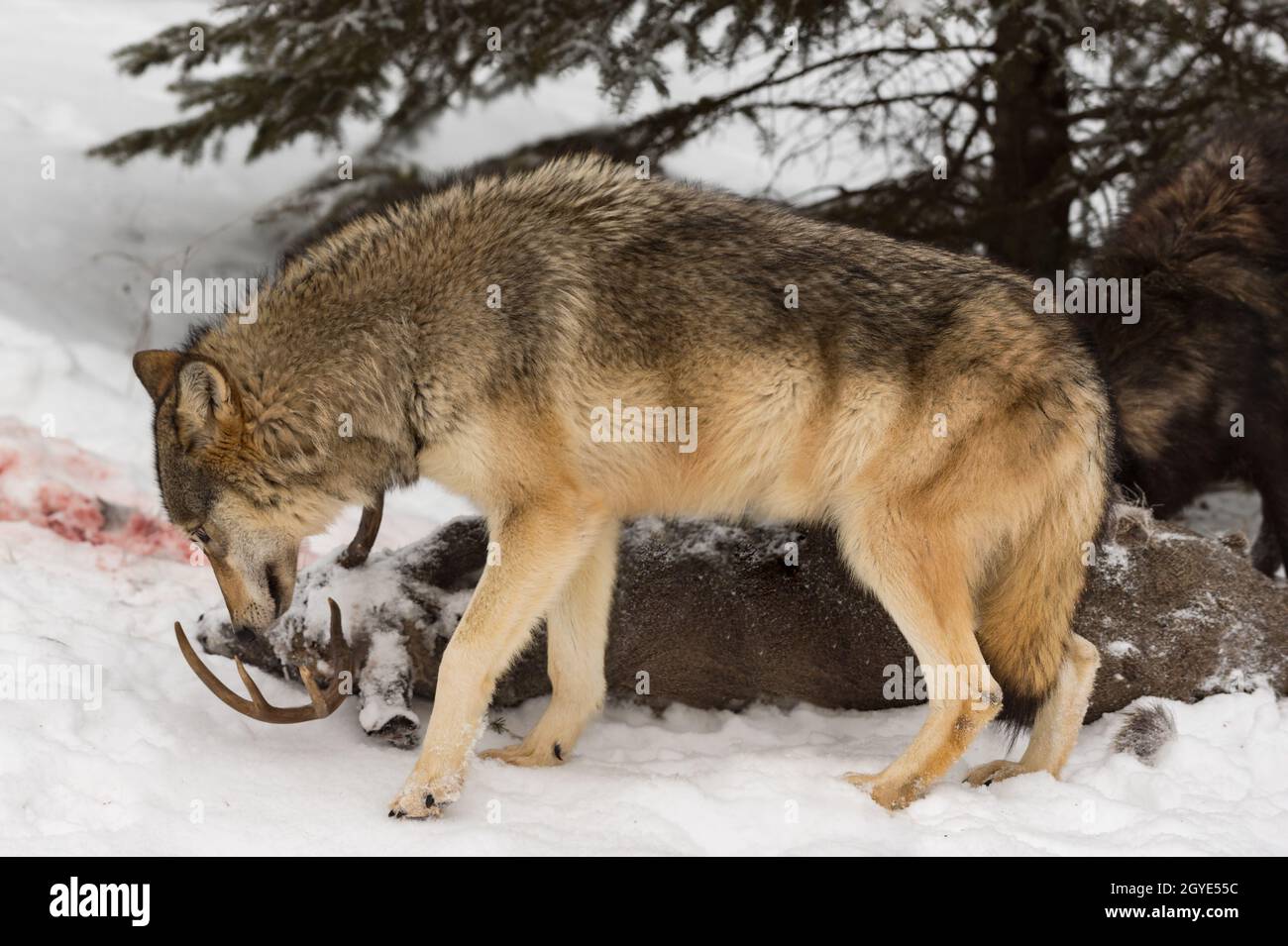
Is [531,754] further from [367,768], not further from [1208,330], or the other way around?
[1208,330]

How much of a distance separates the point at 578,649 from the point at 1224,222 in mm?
4797

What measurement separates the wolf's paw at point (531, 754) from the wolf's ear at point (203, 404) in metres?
1.68

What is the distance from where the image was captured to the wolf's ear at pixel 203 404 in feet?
13.9

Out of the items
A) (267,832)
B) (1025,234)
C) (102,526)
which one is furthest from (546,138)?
(267,832)

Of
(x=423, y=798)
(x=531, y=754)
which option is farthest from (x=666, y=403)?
(x=423, y=798)

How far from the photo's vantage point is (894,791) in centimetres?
426

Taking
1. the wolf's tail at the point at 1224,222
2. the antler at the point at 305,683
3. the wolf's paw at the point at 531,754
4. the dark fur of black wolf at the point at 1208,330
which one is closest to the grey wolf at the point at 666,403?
the antler at the point at 305,683

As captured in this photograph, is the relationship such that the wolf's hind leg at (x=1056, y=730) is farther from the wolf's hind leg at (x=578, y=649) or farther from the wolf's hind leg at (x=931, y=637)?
the wolf's hind leg at (x=578, y=649)

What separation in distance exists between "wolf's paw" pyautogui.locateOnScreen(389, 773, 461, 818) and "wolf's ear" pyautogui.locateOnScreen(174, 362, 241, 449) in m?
1.48

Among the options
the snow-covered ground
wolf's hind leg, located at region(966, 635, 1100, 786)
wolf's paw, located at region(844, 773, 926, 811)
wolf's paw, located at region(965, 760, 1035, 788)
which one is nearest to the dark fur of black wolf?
the snow-covered ground

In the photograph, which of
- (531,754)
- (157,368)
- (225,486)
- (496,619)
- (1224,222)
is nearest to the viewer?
(496,619)

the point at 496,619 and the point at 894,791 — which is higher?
the point at 496,619

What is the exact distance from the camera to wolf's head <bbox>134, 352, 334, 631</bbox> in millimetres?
4328

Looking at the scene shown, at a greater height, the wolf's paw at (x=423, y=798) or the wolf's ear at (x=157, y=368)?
the wolf's ear at (x=157, y=368)
